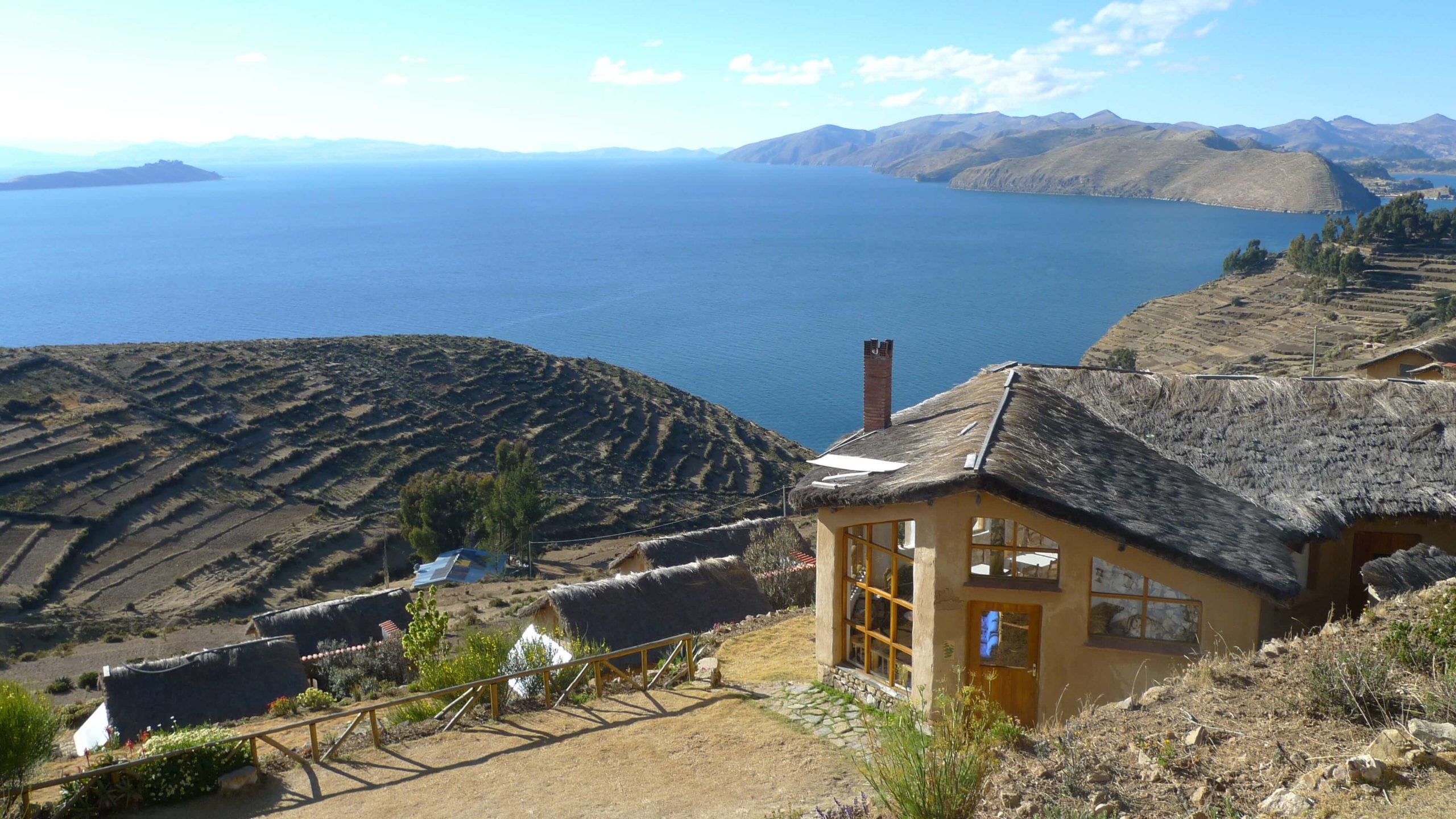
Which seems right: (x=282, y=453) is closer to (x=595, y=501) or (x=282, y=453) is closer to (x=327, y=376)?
(x=327, y=376)

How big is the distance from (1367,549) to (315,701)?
1496 cm

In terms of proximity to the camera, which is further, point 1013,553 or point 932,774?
point 1013,553

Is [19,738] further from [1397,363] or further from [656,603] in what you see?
[1397,363]

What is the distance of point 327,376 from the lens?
58.7m

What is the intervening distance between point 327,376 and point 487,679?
52.3 metres

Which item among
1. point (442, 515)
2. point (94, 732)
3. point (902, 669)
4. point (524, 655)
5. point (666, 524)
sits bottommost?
point (666, 524)

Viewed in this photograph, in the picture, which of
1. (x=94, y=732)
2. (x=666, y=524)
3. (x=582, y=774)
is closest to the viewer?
(x=582, y=774)

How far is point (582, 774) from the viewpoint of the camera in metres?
9.75

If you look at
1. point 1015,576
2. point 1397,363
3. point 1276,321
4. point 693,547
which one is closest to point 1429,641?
point 1015,576

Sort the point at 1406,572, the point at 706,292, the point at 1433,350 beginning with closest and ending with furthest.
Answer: the point at 1406,572 → the point at 1433,350 → the point at 706,292

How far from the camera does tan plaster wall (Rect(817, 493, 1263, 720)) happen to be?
10.1m

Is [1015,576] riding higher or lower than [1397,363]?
higher

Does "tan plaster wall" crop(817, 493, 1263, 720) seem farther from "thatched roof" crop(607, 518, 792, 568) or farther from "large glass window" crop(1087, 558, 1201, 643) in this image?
"thatched roof" crop(607, 518, 792, 568)

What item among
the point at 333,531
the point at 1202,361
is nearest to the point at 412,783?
the point at 333,531
